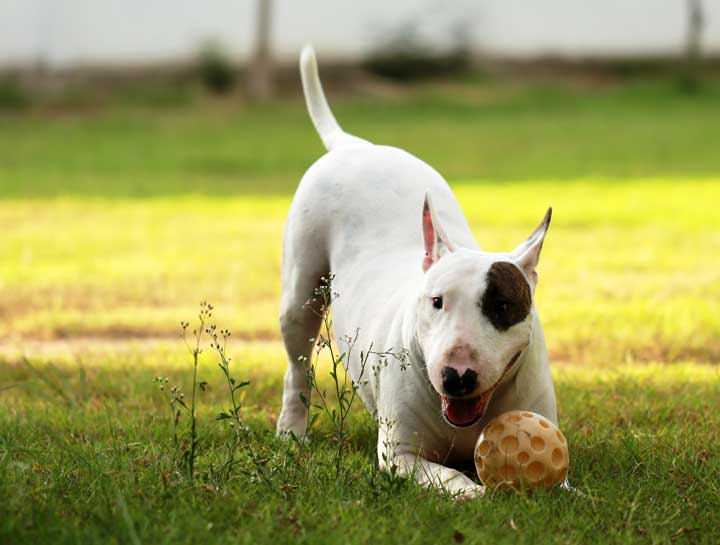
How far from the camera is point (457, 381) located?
3.83 metres

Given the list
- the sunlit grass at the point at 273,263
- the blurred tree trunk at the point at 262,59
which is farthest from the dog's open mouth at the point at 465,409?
the blurred tree trunk at the point at 262,59

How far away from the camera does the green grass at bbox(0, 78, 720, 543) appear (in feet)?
12.1

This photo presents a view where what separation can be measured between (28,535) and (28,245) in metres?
8.94

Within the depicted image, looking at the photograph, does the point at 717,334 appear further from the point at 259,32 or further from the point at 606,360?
the point at 259,32

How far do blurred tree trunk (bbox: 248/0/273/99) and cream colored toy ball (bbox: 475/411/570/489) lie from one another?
82.1 feet

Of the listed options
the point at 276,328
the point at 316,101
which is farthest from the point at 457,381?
the point at 276,328

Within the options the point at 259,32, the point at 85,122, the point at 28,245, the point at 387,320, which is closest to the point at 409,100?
the point at 259,32

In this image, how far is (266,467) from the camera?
163 inches

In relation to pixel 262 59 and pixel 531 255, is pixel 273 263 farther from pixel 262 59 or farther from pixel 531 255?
pixel 262 59

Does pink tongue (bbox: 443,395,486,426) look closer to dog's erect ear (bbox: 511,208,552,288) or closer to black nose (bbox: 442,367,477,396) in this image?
black nose (bbox: 442,367,477,396)

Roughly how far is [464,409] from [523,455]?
0.25m

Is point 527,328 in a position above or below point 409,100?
above

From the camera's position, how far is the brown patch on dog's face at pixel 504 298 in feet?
13.0

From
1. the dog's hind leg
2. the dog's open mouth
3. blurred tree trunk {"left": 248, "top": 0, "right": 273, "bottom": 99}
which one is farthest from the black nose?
blurred tree trunk {"left": 248, "top": 0, "right": 273, "bottom": 99}
